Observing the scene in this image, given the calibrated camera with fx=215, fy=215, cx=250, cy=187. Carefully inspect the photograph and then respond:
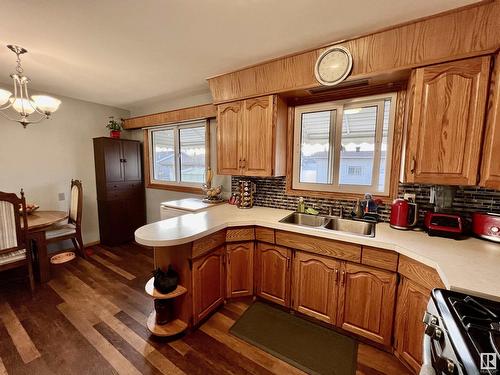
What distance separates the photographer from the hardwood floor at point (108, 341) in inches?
58.6

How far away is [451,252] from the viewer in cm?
131

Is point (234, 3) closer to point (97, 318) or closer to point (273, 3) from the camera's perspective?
point (273, 3)

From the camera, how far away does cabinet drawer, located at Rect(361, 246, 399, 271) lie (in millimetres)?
1489

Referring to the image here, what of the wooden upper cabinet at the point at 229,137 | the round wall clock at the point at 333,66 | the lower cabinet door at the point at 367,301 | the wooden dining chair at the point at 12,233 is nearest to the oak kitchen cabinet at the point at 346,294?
the lower cabinet door at the point at 367,301

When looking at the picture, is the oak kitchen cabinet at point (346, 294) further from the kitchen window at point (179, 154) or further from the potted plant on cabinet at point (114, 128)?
the potted plant on cabinet at point (114, 128)

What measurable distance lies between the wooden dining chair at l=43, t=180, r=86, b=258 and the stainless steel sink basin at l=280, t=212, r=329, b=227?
2903 millimetres

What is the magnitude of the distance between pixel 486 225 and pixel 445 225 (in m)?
0.22

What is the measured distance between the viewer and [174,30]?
5.31ft

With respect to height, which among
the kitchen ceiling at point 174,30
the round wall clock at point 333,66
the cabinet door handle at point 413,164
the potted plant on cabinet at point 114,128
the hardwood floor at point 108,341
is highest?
the kitchen ceiling at point 174,30

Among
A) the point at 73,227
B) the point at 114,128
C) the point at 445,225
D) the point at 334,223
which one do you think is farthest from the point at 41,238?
the point at 445,225

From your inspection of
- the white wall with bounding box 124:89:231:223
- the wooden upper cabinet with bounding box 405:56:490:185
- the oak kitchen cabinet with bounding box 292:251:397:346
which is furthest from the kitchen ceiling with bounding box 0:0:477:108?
the oak kitchen cabinet with bounding box 292:251:397:346

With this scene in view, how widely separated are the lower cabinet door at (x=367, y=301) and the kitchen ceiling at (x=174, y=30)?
176 cm

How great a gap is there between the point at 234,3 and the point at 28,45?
1.83 meters

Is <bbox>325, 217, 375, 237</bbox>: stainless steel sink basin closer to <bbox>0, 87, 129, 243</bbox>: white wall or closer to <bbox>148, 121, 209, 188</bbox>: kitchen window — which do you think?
<bbox>148, 121, 209, 188</bbox>: kitchen window
